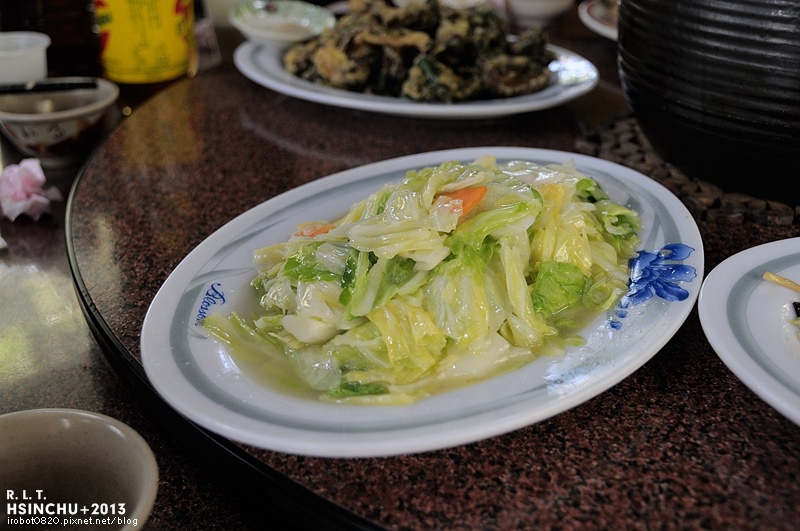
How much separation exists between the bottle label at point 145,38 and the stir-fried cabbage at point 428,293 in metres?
1.43

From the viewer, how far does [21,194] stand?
1642 millimetres

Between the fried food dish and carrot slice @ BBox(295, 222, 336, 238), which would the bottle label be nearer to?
the fried food dish

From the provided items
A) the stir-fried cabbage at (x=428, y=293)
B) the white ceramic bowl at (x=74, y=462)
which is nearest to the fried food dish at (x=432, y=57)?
the stir-fried cabbage at (x=428, y=293)

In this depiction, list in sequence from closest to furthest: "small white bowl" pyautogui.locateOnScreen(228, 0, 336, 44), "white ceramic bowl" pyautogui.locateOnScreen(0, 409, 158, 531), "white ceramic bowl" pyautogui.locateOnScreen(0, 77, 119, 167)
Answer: "white ceramic bowl" pyautogui.locateOnScreen(0, 409, 158, 531), "white ceramic bowl" pyautogui.locateOnScreen(0, 77, 119, 167), "small white bowl" pyautogui.locateOnScreen(228, 0, 336, 44)

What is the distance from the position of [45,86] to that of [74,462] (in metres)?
1.44

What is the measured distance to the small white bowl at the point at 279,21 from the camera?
234 cm

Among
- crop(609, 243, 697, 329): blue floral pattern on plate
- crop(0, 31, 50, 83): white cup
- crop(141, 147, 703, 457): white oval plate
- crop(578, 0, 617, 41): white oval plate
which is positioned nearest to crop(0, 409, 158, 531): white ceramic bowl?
crop(141, 147, 703, 457): white oval plate

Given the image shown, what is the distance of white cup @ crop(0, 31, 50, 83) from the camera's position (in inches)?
77.1

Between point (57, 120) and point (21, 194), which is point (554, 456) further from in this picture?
point (57, 120)

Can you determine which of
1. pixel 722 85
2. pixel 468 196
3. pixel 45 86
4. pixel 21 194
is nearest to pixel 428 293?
pixel 468 196

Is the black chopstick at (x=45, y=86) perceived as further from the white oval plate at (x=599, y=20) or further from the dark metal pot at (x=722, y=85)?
the white oval plate at (x=599, y=20)

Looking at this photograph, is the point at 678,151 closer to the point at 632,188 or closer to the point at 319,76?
the point at 632,188

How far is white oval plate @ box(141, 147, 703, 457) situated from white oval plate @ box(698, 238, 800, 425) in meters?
0.04

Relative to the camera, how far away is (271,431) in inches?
30.6
